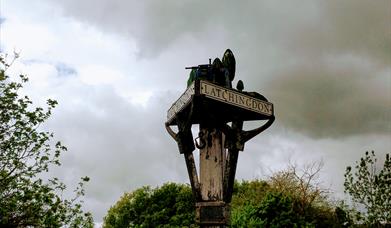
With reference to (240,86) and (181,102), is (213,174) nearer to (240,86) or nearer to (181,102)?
(181,102)

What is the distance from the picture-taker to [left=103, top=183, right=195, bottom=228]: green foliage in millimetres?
39156

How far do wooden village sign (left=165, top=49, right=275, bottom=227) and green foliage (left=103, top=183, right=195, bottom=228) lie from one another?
3224 cm

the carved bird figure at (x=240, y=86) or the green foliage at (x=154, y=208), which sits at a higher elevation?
the green foliage at (x=154, y=208)

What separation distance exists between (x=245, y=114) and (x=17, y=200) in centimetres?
623

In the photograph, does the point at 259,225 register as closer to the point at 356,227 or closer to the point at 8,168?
the point at 356,227

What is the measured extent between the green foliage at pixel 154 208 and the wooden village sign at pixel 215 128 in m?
32.2

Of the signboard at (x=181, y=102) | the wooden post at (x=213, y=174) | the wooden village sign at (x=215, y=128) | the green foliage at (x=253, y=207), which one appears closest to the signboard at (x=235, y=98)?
the wooden village sign at (x=215, y=128)

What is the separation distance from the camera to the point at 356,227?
70.9 feet

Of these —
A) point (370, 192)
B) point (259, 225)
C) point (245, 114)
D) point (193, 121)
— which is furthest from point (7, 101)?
point (370, 192)

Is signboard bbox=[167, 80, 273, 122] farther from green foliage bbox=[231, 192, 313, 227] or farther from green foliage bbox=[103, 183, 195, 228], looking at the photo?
green foliage bbox=[103, 183, 195, 228]

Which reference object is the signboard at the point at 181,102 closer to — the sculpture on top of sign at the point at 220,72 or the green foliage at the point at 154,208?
the sculpture on top of sign at the point at 220,72

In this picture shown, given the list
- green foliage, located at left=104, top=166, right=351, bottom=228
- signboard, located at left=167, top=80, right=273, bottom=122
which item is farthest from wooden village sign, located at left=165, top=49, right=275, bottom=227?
green foliage, located at left=104, top=166, right=351, bottom=228

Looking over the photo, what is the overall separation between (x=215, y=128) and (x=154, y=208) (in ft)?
112

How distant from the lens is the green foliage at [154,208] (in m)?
39.2
